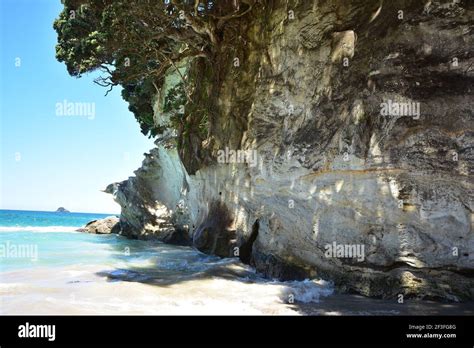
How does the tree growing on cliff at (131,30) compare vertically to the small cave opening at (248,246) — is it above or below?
above

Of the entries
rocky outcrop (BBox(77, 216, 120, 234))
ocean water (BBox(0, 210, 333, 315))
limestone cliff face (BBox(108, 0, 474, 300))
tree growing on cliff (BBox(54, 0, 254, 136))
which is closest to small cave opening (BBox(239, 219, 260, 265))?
limestone cliff face (BBox(108, 0, 474, 300))

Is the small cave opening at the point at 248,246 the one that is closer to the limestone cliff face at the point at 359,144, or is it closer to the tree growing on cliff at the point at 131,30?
the limestone cliff face at the point at 359,144

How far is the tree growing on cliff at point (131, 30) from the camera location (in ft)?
38.9

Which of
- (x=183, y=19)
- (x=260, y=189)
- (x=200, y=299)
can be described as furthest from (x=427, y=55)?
(x=183, y=19)

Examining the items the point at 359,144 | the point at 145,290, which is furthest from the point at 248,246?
the point at 359,144

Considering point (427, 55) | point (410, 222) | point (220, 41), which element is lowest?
point (410, 222)

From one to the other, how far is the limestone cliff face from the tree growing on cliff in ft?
4.44

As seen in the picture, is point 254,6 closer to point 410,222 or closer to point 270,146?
point 270,146

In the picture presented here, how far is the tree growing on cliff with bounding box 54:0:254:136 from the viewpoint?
1187 centimetres

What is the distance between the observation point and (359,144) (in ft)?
27.0

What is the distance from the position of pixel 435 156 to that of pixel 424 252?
1.80 meters

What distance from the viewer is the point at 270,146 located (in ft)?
35.6

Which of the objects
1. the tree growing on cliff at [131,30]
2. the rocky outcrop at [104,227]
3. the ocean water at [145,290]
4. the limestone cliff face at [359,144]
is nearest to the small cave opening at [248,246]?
the limestone cliff face at [359,144]

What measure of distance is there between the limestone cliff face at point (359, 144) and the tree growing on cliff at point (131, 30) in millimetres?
1354
